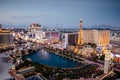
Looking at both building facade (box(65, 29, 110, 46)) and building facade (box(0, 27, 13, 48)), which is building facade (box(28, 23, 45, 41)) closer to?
building facade (box(65, 29, 110, 46))

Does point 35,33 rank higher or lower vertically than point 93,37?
higher

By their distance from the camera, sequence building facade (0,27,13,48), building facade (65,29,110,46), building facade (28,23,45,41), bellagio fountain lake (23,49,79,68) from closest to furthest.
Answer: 1. bellagio fountain lake (23,49,79,68)
2. building facade (0,27,13,48)
3. building facade (65,29,110,46)
4. building facade (28,23,45,41)

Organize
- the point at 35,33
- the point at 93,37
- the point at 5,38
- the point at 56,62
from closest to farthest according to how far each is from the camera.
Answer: the point at 56,62, the point at 5,38, the point at 93,37, the point at 35,33

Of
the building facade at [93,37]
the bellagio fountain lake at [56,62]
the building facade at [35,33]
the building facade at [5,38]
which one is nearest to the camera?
the bellagio fountain lake at [56,62]

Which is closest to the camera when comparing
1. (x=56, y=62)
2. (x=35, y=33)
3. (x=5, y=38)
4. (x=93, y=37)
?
(x=56, y=62)

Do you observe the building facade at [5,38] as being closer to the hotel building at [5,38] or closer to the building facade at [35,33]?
the hotel building at [5,38]

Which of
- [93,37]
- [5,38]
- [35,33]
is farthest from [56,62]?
[35,33]

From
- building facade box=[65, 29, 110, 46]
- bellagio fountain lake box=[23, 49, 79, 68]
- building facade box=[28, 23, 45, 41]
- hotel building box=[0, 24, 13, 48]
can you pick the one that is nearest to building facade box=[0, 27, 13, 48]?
hotel building box=[0, 24, 13, 48]

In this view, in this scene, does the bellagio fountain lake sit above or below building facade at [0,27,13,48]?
below

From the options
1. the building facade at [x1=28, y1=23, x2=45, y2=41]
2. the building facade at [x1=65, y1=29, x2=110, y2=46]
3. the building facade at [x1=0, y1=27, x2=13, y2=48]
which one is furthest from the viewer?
the building facade at [x1=28, y1=23, x2=45, y2=41]

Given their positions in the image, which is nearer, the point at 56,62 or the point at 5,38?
the point at 56,62

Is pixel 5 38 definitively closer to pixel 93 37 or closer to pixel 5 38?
pixel 5 38

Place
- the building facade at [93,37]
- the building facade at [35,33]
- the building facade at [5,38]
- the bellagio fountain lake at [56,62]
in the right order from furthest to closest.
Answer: the building facade at [35,33] → the building facade at [93,37] → the building facade at [5,38] → the bellagio fountain lake at [56,62]

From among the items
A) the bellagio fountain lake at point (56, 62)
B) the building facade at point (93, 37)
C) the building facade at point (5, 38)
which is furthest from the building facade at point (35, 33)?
the bellagio fountain lake at point (56, 62)
